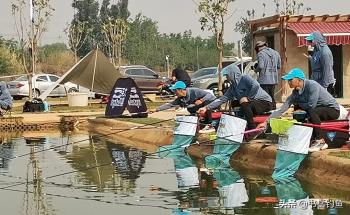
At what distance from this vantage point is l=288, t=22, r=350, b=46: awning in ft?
81.5

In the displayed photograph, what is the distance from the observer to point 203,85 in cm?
3269

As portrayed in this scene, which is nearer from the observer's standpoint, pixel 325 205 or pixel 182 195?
pixel 325 205

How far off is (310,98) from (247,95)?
7.25ft

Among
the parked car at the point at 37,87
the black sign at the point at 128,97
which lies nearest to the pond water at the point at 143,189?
the black sign at the point at 128,97

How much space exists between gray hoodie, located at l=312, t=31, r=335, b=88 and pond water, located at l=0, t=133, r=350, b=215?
2.40 meters

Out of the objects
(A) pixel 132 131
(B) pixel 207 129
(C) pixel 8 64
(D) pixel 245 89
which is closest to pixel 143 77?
(A) pixel 132 131

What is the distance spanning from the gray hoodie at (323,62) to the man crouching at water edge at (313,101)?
1839mm

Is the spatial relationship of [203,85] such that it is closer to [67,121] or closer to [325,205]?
[67,121]

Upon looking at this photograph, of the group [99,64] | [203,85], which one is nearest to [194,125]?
[99,64]

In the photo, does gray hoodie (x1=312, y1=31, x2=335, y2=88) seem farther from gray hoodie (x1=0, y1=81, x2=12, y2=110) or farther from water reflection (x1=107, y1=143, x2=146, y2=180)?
gray hoodie (x1=0, y1=81, x2=12, y2=110)

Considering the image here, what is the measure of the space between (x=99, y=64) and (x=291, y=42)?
6808 mm

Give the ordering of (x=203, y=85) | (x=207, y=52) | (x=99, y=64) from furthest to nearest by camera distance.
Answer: (x=207, y=52)
(x=203, y=85)
(x=99, y=64)

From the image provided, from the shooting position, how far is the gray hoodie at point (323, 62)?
13.6m

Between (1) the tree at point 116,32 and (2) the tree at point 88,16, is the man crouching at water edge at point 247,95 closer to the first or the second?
(1) the tree at point 116,32
